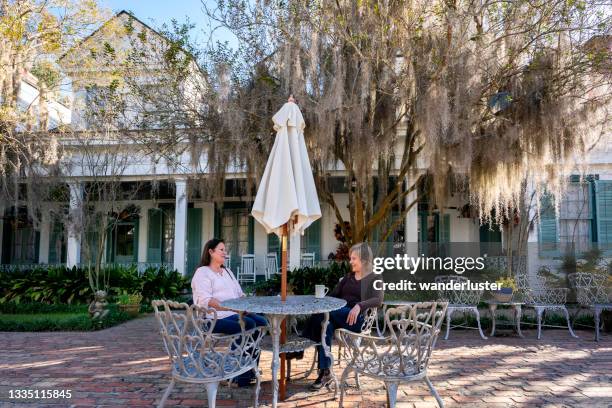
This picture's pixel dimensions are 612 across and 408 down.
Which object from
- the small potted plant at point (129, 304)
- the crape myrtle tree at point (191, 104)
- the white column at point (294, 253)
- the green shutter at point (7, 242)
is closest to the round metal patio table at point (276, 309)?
the crape myrtle tree at point (191, 104)

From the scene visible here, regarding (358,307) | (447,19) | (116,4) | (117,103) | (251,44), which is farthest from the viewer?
(116,4)

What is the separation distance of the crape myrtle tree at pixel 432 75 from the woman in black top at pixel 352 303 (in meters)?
1.87

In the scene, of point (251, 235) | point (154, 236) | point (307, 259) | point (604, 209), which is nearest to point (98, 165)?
point (154, 236)

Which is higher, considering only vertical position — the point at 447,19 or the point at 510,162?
the point at 447,19

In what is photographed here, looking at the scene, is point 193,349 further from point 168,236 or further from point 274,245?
point 168,236

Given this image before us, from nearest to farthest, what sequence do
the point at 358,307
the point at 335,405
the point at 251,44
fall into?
the point at 335,405, the point at 358,307, the point at 251,44

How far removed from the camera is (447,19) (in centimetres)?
526

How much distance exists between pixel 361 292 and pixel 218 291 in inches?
52.9

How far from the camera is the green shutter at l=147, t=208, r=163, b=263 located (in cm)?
1262

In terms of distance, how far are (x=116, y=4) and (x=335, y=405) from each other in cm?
944

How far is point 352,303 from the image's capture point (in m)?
4.30

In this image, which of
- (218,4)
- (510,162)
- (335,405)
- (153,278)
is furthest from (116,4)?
(335,405)

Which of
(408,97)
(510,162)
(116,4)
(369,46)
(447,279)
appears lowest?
(447,279)

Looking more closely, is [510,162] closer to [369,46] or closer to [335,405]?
[369,46]
